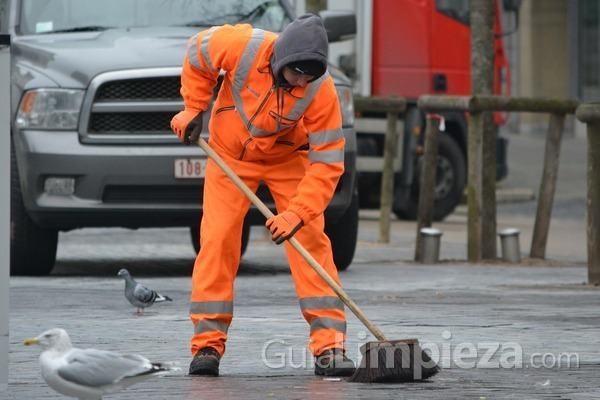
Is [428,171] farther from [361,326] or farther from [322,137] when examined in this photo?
[322,137]

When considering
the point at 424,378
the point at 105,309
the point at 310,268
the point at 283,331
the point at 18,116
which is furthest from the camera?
the point at 18,116

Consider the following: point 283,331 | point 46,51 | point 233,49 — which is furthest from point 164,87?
point 233,49

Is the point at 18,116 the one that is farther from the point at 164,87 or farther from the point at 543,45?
the point at 543,45

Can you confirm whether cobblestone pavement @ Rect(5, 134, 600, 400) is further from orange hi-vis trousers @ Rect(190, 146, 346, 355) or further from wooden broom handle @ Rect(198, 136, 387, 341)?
wooden broom handle @ Rect(198, 136, 387, 341)

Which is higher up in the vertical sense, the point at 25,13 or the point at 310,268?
the point at 25,13

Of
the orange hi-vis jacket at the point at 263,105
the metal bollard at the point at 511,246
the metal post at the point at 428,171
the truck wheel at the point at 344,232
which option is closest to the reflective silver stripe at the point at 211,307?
the orange hi-vis jacket at the point at 263,105

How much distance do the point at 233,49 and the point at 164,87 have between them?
10.9 ft

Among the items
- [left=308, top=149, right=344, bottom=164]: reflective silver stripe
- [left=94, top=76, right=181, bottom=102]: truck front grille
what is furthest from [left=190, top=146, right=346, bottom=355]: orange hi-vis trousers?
[left=94, top=76, right=181, bottom=102]: truck front grille

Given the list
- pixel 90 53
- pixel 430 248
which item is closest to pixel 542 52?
pixel 430 248

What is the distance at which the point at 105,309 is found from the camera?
8.27 meters

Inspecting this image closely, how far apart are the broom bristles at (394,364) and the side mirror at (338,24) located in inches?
194

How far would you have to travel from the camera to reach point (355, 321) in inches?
311

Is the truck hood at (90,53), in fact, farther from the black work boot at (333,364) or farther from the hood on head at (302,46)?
the black work boot at (333,364)

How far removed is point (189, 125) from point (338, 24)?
14.3 feet
